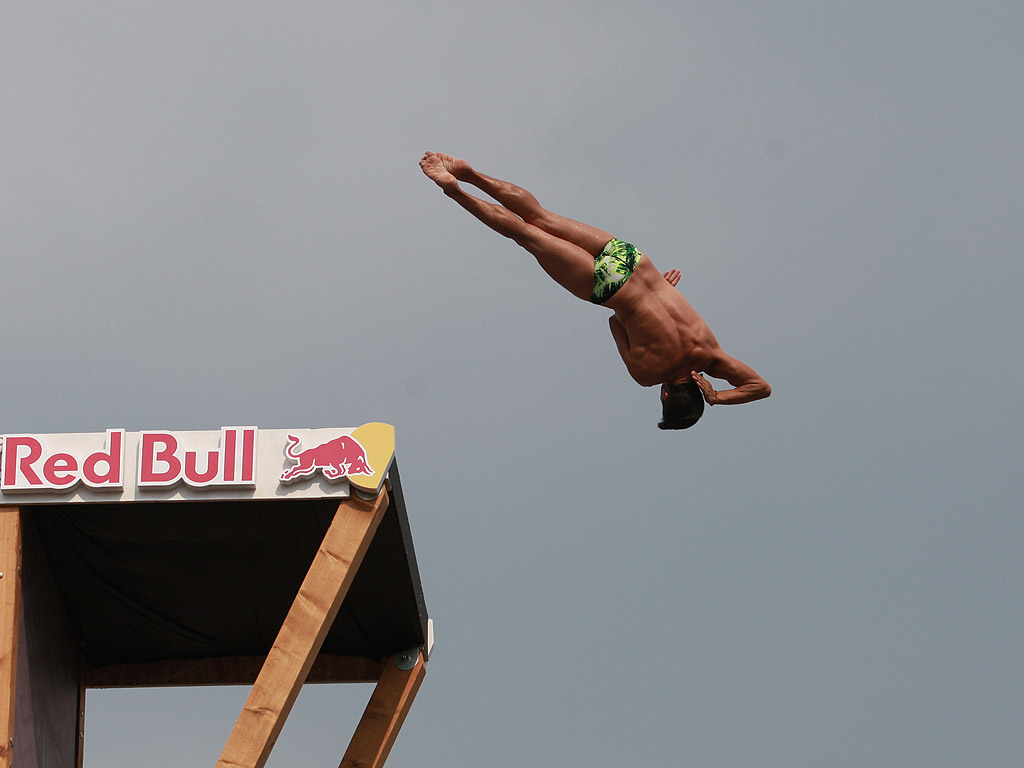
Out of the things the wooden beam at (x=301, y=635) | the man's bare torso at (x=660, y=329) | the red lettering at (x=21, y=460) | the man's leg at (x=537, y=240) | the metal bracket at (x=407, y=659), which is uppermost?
the man's leg at (x=537, y=240)

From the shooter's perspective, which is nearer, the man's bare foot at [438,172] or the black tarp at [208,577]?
the man's bare foot at [438,172]

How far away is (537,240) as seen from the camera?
19250mm

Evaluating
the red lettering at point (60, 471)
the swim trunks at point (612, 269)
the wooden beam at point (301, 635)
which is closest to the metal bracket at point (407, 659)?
the wooden beam at point (301, 635)

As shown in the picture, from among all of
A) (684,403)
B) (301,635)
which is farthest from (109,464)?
(684,403)

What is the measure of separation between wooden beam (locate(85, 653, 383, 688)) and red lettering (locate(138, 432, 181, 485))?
18.2 ft

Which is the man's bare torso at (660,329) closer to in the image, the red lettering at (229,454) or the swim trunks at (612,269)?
the swim trunks at (612,269)

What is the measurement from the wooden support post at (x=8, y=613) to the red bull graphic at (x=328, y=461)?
Result: 2.81 metres

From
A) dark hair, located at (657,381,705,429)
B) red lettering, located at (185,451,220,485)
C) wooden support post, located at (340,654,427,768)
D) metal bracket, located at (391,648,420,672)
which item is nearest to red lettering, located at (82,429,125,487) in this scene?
red lettering, located at (185,451,220,485)

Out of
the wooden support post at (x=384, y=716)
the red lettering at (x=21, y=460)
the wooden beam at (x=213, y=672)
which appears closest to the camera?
the red lettering at (x=21, y=460)

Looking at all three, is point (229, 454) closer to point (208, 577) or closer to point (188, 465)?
point (188, 465)

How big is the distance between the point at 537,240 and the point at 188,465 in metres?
4.51

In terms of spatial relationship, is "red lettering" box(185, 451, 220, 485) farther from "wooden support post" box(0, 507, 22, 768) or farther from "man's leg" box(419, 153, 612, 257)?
"man's leg" box(419, 153, 612, 257)

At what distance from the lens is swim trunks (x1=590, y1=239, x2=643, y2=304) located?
19.3m

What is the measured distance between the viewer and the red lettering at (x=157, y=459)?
59.6 ft
